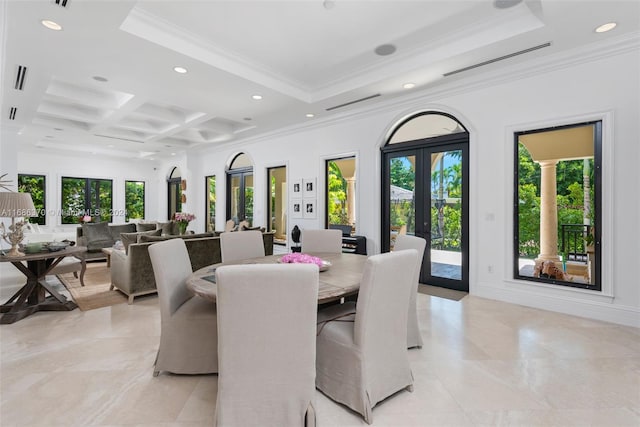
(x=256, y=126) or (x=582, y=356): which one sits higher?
(x=256, y=126)

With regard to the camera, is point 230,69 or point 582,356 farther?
point 230,69

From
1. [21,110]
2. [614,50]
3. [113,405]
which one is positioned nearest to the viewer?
[113,405]

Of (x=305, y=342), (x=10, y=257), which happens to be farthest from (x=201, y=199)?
(x=305, y=342)

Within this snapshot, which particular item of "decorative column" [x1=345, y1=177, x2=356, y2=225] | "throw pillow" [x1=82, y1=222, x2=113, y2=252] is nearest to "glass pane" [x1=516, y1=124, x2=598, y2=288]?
"decorative column" [x1=345, y1=177, x2=356, y2=225]

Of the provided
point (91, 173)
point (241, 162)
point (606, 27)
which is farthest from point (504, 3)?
point (91, 173)

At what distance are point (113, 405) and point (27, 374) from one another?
35.2 inches

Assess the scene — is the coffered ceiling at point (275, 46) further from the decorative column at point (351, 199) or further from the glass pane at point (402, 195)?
the decorative column at point (351, 199)

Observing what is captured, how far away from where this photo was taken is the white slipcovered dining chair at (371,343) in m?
1.75

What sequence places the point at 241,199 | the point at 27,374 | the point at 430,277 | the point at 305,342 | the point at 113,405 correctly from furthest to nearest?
the point at 241,199 → the point at 430,277 → the point at 27,374 → the point at 113,405 → the point at 305,342

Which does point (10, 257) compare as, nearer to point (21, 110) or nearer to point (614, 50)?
point (21, 110)

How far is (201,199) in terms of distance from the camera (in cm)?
895

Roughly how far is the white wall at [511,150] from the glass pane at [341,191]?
7.4 inches

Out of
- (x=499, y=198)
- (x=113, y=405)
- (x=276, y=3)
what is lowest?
(x=113, y=405)

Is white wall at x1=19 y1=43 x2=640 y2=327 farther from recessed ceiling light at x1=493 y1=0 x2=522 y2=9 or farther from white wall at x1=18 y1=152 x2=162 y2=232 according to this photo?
white wall at x1=18 y1=152 x2=162 y2=232
